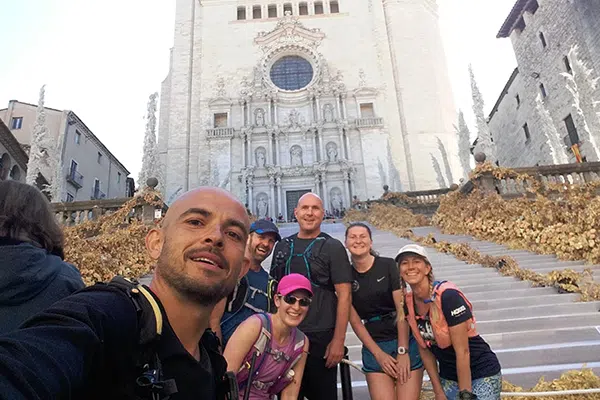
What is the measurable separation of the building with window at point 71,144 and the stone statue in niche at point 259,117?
12833mm

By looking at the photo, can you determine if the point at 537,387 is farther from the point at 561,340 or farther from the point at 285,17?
the point at 285,17

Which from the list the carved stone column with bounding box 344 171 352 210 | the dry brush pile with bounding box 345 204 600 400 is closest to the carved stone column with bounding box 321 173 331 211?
the carved stone column with bounding box 344 171 352 210

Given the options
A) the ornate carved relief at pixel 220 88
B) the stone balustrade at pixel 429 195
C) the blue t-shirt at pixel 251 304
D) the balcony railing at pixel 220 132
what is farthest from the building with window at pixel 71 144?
the blue t-shirt at pixel 251 304

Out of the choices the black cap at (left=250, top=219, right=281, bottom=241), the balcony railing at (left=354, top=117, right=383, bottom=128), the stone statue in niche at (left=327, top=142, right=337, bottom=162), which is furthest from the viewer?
the balcony railing at (left=354, top=117, right=383, bottom=128)

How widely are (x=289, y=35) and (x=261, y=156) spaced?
1199cm

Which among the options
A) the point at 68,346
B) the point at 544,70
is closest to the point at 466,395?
the point at 68,346

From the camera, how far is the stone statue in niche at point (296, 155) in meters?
29.6

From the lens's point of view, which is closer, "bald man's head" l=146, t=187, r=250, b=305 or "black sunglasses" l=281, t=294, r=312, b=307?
"bald man's head" l=146, t=187, r=250, b=305

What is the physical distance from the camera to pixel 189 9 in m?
34.0

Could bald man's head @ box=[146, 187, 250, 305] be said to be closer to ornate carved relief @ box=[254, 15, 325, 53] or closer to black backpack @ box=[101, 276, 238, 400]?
black backpack @ box=[101, 276, 238, 400]

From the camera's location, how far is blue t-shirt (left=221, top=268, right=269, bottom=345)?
8.29ft

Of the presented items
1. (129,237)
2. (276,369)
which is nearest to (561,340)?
(276,369)

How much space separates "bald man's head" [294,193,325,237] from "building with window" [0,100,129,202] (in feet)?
74.3

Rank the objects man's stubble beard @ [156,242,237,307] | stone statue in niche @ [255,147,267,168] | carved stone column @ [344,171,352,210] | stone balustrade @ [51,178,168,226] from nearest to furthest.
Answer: man's stubble beard @ [156,242,237,307] < stone balustrade @ [51,178,168,226] < carved stone column @ [344,171,352,210] < stone statue in niche @ [255,147,267,168]
